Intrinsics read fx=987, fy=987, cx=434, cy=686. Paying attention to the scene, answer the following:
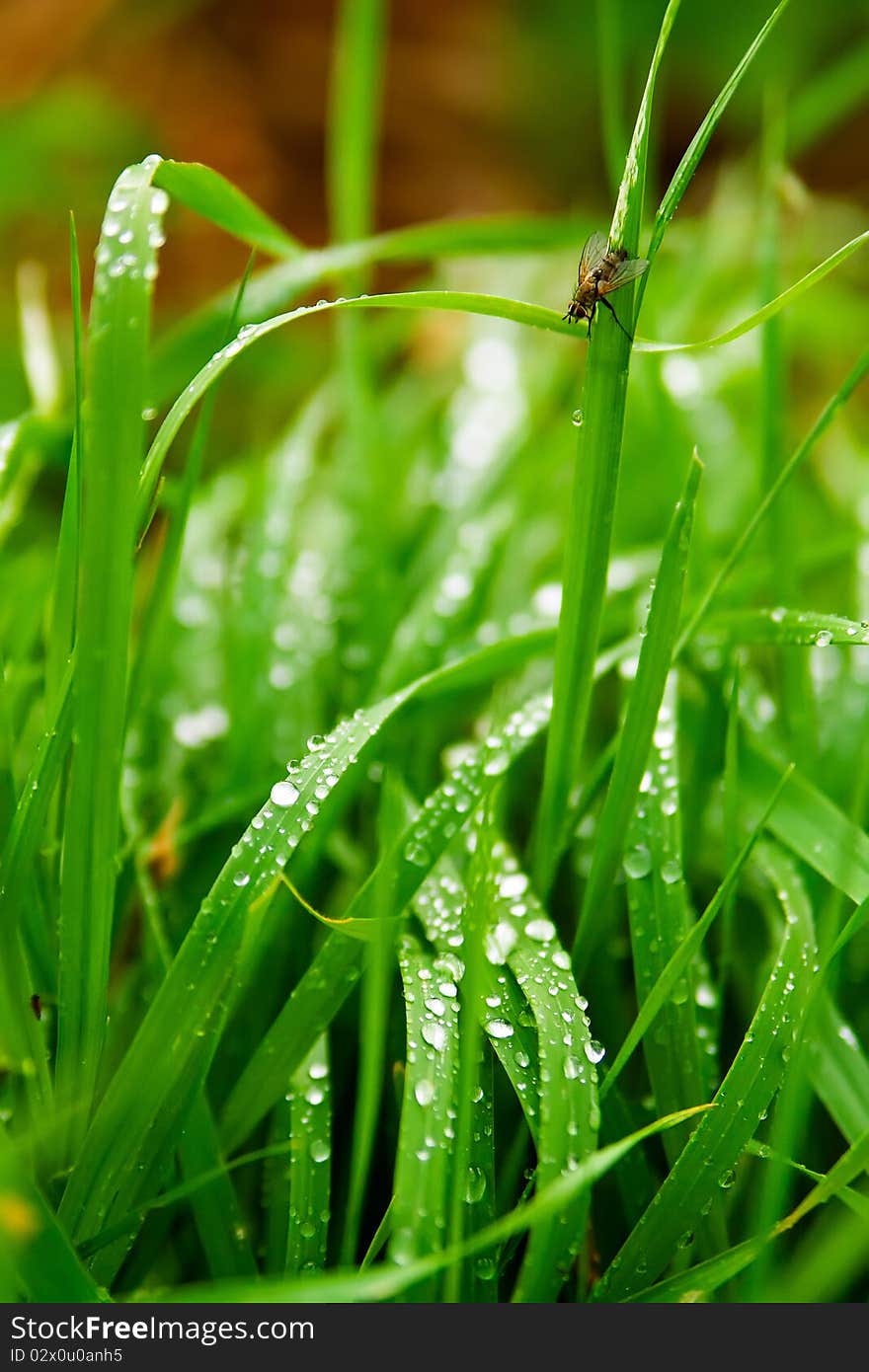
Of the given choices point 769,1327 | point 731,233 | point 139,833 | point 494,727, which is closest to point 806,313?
point 731,233

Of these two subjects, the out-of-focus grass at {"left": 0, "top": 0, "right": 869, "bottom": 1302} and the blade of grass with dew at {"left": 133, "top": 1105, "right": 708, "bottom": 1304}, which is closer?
the blade of grass with dew at {"left": 133, "top": 1105, "right": 708, "bottom": 1304}

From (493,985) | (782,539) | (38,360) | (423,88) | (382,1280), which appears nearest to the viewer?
(382,1280)

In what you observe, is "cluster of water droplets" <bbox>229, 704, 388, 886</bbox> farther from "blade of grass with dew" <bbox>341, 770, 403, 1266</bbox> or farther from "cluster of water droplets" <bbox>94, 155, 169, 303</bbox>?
"cluster of water droplets" <bbox>94, 155, 169, 303</bbox>

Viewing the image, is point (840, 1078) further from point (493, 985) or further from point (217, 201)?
point (217, 201)

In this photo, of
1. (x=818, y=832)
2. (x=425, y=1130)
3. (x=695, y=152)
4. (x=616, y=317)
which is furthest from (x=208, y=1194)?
A: (x=695, y=152)

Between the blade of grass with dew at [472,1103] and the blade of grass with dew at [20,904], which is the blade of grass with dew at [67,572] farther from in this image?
the blade of grass with dew at [472,1103]

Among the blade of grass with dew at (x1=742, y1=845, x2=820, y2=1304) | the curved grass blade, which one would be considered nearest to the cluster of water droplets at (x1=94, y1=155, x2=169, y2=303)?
the curved grass blade

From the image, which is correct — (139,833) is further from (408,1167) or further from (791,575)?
(791,575)

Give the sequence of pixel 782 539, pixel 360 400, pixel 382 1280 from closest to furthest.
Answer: pixel 382 1280 < pixel 782 539 < pixel 360 400
